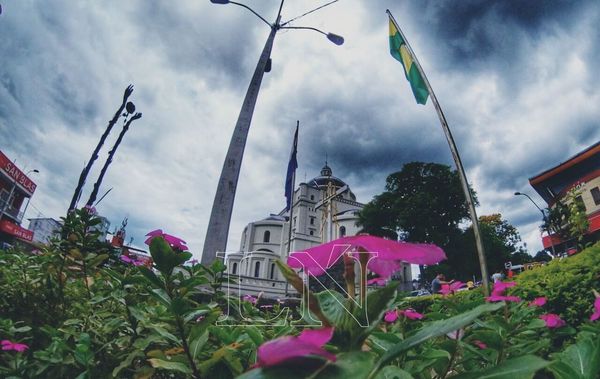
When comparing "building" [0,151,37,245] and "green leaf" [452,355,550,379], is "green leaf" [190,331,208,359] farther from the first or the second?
"building" [0,151,37,245]

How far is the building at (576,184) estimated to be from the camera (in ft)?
57.7

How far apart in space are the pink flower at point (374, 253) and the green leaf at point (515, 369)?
0.17m

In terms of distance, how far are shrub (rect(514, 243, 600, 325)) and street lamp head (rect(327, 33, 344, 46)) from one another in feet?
17.5

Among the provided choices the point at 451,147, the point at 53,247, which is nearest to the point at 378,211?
the point at 451,147

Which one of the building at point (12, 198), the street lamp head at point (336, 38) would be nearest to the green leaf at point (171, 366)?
the street lamp head at point (336, 38)

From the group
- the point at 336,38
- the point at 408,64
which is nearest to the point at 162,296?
the point at 408,64

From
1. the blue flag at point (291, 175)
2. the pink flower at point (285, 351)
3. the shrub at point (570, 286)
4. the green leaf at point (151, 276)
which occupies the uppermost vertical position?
the blue flag at point (291, 175)

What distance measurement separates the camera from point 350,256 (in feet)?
2.02

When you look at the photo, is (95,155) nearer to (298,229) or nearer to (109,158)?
(109,158)

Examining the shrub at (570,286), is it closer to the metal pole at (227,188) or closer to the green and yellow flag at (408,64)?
the green and yellow flag at (408,64)

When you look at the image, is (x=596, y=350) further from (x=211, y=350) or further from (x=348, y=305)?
(x=211, y=350)

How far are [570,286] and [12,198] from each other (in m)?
30.3

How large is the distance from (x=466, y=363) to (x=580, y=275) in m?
3.41

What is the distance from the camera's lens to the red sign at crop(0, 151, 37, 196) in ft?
63.7
